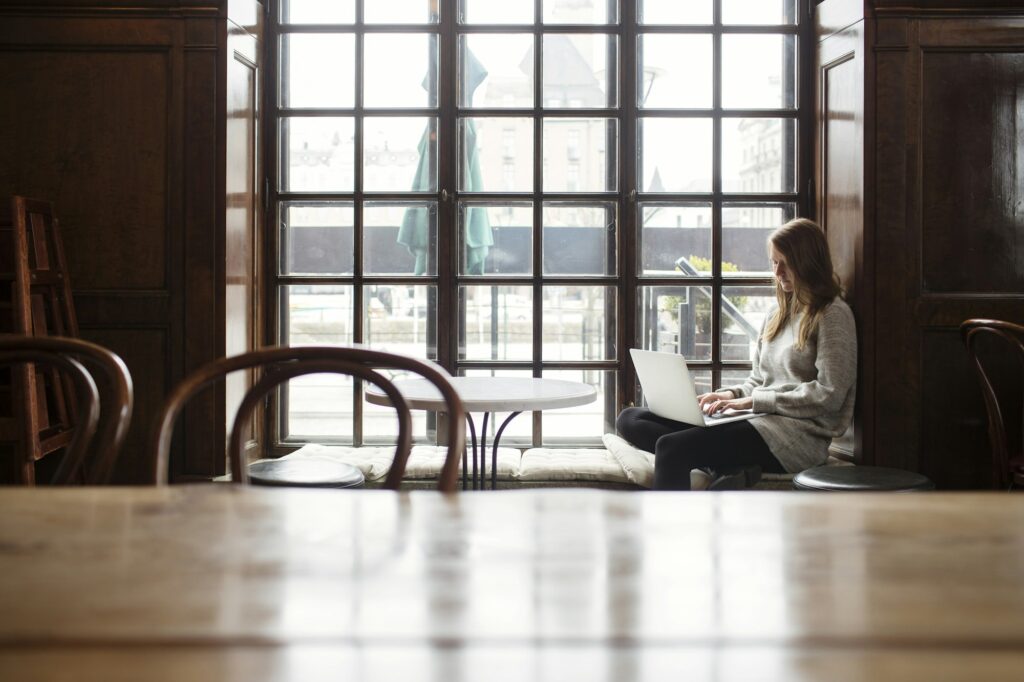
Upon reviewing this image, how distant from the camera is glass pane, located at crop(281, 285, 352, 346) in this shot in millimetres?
3727

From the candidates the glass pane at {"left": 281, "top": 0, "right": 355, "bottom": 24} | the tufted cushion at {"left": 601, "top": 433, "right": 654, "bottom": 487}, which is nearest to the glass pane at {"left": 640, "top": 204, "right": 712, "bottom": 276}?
the tufted cushion at {"left": 601, "top": 433, "right": 654, "bottom": 487}

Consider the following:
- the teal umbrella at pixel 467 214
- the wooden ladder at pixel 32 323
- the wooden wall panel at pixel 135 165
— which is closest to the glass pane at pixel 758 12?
the teal umbrella at pixel 467 214

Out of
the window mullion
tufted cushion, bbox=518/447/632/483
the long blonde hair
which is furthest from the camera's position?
the window mullion

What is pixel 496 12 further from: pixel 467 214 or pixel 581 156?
pixel 467 214

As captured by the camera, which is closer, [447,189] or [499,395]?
[499,395]

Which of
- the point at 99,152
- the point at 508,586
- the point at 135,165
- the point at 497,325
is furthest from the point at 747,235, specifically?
the point at 508,586

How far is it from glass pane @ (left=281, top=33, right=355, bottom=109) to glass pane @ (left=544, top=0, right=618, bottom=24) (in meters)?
0.83

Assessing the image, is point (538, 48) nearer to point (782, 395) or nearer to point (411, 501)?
point (782, 395)

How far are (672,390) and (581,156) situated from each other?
1.24 meters

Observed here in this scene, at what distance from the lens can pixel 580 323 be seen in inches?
147

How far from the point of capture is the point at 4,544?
2.79 ft

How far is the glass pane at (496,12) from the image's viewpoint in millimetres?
3713

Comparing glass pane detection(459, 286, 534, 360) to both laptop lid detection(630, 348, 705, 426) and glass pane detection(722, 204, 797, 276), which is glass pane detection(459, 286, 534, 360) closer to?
laptop lid detection(630, 348, 705, 426)

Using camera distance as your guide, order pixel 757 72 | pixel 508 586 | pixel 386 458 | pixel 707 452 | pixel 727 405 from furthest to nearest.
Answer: pixel 757 72, pixel 386 458, pixel 727 405, pixel 707 452, pixel 508 586
